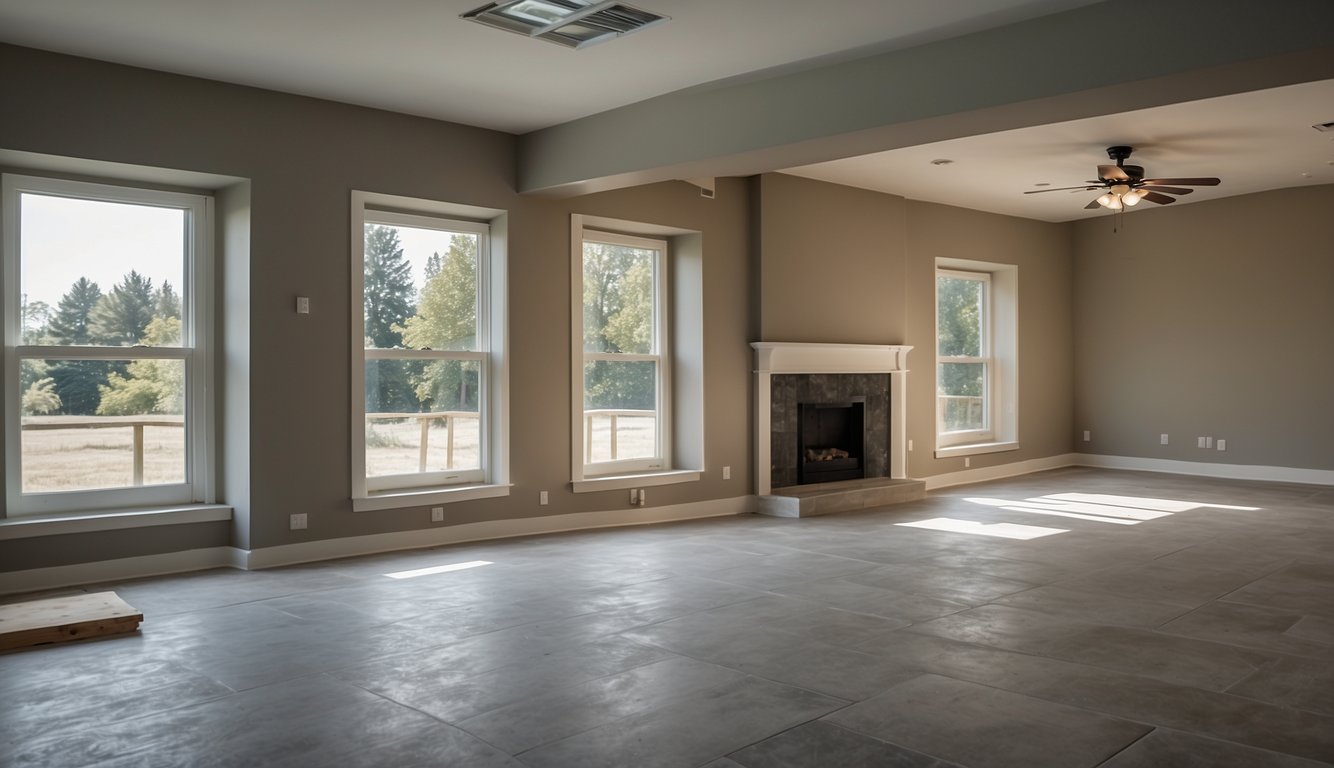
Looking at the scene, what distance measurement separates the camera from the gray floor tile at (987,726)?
2975 millimetres

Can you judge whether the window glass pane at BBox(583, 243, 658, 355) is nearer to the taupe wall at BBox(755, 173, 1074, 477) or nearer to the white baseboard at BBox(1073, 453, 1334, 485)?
the taupe wall at BBox(755, 173, 1074, 477)

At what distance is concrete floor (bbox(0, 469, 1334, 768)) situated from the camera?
306cm

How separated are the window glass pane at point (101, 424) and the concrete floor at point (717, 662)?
712 mm

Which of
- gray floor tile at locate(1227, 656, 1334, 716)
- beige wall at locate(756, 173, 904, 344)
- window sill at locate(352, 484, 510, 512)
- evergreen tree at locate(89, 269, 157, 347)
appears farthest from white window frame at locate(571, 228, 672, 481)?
gray floor tile at locate(1227, 656, 1334, 716)

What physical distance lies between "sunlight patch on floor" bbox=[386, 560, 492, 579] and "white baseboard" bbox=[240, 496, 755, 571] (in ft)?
2.13

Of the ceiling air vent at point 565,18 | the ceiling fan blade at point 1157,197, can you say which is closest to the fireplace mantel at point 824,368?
the ceiling fan blade at point 1157,197

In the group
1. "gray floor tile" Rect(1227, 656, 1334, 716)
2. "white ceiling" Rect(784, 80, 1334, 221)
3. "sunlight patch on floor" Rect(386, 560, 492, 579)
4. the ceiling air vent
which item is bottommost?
"gray floor tile" Rect(1227, 656, 1334, 716)

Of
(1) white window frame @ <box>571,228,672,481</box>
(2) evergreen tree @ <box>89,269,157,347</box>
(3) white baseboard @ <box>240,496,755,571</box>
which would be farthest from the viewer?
(1) white window frame @ <box>571,228,672,481</box>

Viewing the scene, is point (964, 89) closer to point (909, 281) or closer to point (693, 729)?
point (693, 729)

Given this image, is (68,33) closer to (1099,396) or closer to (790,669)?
(790,669)

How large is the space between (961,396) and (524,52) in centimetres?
729

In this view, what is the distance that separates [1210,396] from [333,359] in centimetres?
916

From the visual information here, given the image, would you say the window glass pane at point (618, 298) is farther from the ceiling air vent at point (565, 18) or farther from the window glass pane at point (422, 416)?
the ceiling air vent at point (565, 18)

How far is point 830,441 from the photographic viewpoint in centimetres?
916
